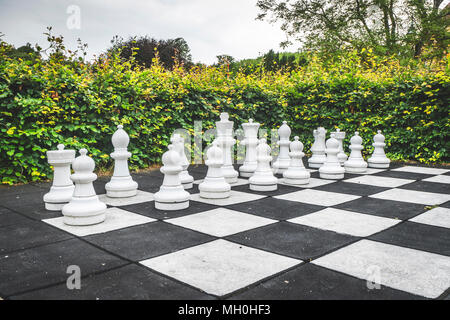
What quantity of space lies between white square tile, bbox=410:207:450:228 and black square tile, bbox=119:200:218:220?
161 centimetres

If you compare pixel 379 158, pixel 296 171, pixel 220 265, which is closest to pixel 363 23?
pixel 379 158

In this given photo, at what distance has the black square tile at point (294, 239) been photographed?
2004 mm

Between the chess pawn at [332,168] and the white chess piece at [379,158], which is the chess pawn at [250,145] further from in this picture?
the white chess piece at [379,158]

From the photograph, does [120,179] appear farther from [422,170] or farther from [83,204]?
[422,170]

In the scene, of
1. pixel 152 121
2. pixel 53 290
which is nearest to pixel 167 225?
pixel 53 290

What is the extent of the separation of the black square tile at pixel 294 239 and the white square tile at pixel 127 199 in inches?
50.9

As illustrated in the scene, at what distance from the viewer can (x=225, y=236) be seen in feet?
7.45

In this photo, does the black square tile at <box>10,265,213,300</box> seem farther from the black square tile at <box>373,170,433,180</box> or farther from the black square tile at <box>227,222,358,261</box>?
the black square tile at <box>373,170,433,180</box>

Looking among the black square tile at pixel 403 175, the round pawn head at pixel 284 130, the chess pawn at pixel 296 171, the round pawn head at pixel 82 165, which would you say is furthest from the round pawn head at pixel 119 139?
the black square tile at pixel 403 175

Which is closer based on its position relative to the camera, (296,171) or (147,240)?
(147,240)

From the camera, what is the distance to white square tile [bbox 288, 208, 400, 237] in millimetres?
2398

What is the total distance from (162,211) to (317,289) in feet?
5.36

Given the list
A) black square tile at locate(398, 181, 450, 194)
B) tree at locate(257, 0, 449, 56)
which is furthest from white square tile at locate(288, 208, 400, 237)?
tree at locate(257, 0, 449, 56)
